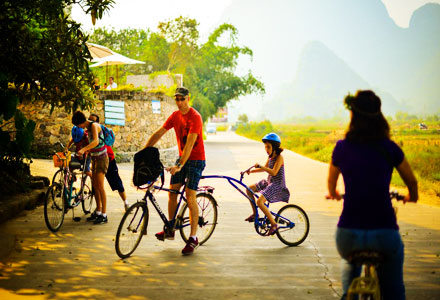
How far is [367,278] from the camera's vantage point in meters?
3.04

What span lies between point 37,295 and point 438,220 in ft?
23.5

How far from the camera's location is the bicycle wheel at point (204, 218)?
6.75m

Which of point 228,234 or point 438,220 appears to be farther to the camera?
point 438,220

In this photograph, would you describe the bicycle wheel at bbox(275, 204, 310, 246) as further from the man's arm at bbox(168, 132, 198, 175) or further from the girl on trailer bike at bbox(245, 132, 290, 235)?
the man's arm at bbox(168, 132, 198, 175)

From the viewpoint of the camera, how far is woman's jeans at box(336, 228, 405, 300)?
122 inches

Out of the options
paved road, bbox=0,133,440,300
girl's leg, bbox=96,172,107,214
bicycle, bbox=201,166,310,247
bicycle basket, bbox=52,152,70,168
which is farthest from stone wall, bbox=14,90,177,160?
bicycle, bbox=201,166,310,247

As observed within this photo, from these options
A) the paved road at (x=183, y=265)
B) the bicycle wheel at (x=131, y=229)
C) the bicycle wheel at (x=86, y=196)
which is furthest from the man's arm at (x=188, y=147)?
the bicycle wheel at (x=86, y=196)

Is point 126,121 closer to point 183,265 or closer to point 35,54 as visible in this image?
point 35,54

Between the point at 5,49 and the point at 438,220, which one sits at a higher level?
the point at 5,49

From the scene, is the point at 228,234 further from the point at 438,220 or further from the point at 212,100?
the point at 212,100

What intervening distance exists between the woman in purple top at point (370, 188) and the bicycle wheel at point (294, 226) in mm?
3618

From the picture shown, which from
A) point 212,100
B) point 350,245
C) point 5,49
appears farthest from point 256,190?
point 212,100

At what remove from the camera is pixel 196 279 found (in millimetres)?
5266

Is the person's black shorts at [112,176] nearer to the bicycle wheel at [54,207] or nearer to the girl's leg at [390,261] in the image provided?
the bicycle wheel at [54,207]
